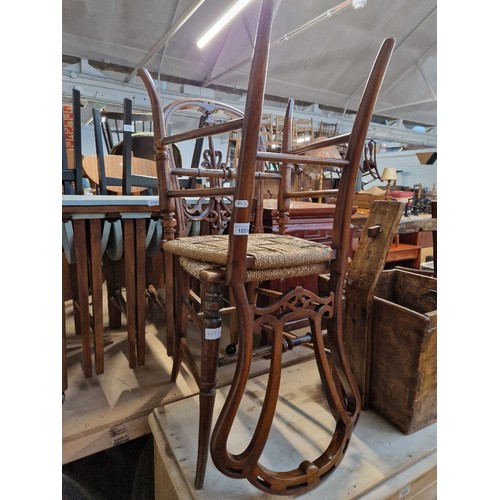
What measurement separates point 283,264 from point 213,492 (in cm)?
60

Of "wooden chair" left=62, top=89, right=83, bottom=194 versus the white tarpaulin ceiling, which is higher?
the white tarpaulin ceiling

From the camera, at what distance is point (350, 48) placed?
4.93 m

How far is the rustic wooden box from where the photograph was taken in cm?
93

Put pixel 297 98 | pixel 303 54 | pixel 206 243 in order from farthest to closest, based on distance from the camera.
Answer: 1. pixel 297 98
2. pixel 303 54
3. pixel 206 243

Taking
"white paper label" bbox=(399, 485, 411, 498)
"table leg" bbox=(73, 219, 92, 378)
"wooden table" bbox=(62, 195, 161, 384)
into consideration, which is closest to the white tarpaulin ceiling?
"wooden table" bbox=(62, 195, 161, 384)

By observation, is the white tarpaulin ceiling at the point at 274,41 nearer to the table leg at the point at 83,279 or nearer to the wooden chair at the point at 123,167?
the wooden chair at the point at 123,167

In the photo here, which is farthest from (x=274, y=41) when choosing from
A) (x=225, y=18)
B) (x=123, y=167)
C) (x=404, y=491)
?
(x=404, y=491)

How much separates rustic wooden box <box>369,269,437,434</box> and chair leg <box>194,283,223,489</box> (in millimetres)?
563

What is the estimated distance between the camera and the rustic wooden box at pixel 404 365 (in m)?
0.93

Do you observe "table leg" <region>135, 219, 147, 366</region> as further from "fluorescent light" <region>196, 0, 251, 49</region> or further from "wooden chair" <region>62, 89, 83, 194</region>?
"fluorescent light" <region>196, 0, 251, 49</region>

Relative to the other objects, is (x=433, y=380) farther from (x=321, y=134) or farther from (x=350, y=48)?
(x=350, y=48)

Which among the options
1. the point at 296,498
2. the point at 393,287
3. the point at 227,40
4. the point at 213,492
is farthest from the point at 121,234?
the point at 227,40

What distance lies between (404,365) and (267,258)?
1.94ft

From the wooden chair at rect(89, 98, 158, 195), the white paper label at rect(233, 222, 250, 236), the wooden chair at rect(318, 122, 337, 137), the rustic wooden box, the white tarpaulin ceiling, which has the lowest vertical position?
the rustic wooden box
